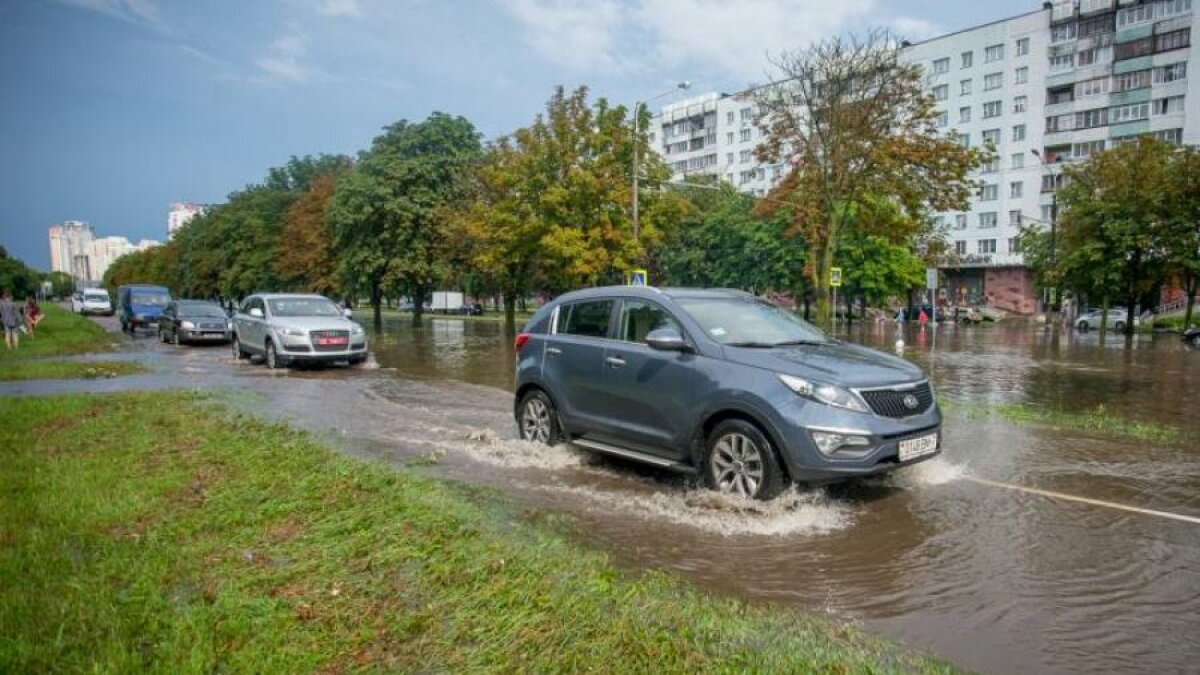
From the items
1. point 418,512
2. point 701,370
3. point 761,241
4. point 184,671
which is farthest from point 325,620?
point 761,241

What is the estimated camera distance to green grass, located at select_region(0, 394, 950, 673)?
139 inches

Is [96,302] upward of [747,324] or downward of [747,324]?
upward

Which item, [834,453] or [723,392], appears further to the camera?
[723,392]

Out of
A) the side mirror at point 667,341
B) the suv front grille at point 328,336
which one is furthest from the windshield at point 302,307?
the side mirror at point 667,341

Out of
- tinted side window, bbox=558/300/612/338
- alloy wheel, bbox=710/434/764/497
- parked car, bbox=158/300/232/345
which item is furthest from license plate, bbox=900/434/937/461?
parked car, bbox=158/300/232/345

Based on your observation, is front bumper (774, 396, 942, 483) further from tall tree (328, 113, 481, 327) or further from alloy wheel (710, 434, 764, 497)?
tall tree (328, 113, 481, 327)

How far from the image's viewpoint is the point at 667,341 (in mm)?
6742

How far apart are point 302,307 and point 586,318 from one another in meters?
13.9

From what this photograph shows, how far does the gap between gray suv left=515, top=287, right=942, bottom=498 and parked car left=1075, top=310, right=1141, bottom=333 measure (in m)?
49.0

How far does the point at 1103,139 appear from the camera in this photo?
207 feet

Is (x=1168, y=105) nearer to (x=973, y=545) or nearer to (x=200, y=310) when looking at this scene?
(x=200, y=310)

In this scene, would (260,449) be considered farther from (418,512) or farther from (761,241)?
(761,241)

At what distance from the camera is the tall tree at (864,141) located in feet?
70.1

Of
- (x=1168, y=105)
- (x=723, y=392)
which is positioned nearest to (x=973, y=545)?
(x=723, y=392)
